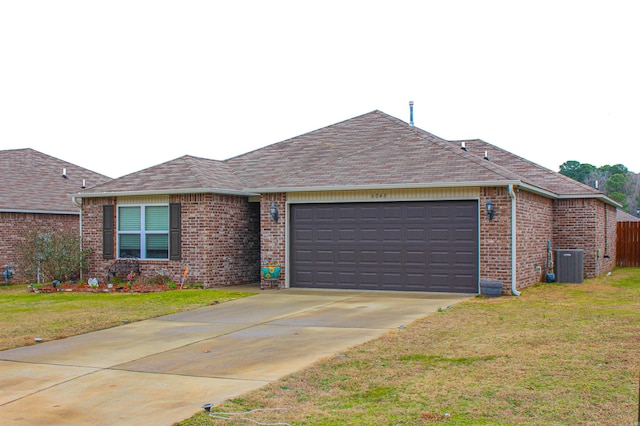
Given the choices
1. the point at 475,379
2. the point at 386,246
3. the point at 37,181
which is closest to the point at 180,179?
the point at 386,246

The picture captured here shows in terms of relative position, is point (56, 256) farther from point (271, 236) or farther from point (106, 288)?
point (271, 236)

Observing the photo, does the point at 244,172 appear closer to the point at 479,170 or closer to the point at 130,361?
the point at 479,170

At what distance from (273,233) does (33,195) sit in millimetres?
10863

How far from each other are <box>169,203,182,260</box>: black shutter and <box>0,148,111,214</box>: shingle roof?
6856 millimetres

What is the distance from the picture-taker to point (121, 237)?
19.8 metres

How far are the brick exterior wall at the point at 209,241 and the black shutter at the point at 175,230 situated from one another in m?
0.11

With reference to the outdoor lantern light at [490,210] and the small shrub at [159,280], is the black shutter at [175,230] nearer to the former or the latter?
the small shrub at [159,280]

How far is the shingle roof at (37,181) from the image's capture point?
76.7 ft

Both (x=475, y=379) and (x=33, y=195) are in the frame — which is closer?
(x=475, y=379)

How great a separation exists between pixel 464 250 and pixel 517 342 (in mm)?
7002

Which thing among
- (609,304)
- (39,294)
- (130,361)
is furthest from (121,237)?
→ (609,304)

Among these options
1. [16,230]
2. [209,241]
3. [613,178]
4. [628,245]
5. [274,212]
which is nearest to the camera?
[274,212]

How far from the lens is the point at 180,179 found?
1922cm

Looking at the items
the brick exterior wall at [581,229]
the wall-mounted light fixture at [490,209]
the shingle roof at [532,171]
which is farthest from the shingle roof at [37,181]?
the brick exterior wall at [581,229]
